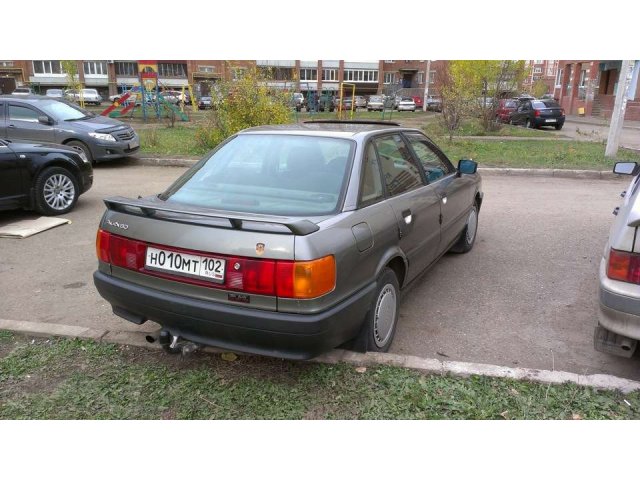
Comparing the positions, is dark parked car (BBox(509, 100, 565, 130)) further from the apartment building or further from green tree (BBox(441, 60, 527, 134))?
the apartment building

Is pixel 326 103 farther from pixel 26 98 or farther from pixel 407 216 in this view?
pixel 407 216

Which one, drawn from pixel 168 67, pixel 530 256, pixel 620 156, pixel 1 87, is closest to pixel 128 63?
pixel 168 67

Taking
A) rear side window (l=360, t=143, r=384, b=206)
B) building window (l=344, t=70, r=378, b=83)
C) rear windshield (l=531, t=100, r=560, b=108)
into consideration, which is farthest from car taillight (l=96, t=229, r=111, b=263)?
building window (l=344, t=70, r=378, b=83)

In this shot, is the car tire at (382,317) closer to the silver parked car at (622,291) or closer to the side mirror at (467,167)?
the silver parked car at (622,291)

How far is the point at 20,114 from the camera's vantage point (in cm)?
1104

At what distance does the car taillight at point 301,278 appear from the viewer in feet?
8.48

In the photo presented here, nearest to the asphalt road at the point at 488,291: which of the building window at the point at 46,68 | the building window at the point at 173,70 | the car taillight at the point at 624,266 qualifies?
the car taillight at the point at 624,266

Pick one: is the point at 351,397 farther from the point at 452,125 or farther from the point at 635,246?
the point at 452,125

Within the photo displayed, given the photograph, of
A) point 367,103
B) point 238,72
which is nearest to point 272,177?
point 238,72

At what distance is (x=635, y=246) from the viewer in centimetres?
280

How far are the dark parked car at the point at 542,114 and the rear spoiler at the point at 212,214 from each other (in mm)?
24301

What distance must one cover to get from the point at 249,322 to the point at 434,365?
130 centimetres

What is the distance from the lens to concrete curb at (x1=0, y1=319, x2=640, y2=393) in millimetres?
3020

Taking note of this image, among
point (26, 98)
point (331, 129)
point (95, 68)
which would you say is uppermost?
point (95, 68)
